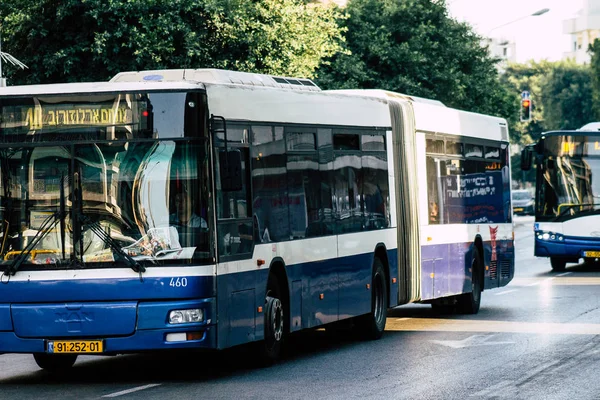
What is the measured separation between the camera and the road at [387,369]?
39.1 feet

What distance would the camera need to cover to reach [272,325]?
13828 millimetres

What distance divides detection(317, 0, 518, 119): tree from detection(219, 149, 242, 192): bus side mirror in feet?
109

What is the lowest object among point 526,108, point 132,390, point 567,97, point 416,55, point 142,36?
point 132,390

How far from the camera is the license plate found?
1220cm

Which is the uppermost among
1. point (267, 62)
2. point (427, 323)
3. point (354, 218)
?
point (267, 62)

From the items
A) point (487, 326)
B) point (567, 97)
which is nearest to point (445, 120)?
point (487, 326)

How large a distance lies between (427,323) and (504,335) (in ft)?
7.70

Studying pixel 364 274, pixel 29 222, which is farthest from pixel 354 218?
pixel 29 222

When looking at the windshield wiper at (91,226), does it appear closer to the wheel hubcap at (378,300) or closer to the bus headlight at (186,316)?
the bus headlight at (186,316)

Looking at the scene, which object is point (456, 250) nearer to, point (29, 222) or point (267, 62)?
point (29, 222)

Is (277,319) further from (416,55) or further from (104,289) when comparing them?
(416,55)

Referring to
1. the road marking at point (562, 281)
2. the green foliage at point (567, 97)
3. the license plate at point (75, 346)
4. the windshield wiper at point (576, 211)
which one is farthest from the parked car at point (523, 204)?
the license plate at point (75, 346)

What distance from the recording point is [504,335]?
683 inches

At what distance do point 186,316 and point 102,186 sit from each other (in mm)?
1307
